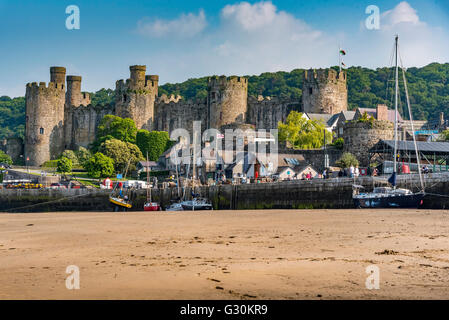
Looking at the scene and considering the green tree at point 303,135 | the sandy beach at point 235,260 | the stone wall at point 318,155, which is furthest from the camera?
the green tree at point 303,135

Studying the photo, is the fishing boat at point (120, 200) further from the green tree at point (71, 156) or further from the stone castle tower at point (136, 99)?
the stone castle tower at point (136, 99)

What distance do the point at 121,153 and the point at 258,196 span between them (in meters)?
28.1

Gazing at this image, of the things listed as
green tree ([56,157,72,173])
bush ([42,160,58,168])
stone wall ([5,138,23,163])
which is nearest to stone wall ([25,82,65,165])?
bush ([42,160,58,168])

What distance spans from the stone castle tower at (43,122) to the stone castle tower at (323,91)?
77.2 ft

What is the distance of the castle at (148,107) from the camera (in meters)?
53.2

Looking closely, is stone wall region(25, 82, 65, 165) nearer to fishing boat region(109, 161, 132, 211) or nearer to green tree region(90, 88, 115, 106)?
fishing boat region(109, 161, 132, 211)

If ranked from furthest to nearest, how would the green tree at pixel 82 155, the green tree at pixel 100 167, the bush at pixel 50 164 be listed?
1. the bush at pixel 50 164
2. the green tree at pixel 82 155
3. the green tree at pixel 100 167

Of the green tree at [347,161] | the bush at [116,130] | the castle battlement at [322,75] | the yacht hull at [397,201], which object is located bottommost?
the yacht hull at [397,201]

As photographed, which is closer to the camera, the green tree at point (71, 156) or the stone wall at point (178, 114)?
the green tree at point (71, 156)

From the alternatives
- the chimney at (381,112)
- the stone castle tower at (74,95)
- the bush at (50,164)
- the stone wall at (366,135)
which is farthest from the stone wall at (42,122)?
the stone wall at (366,135)

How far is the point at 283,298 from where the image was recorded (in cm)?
744

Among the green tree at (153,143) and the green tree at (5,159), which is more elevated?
the green tree at (153,143)

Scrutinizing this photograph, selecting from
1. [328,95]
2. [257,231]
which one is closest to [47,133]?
[328,95]
